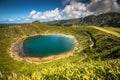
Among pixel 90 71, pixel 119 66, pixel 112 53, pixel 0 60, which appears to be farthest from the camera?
pixel 0 60

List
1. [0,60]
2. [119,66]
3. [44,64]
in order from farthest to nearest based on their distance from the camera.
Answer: [0,60] → [44,64] → [119,66]

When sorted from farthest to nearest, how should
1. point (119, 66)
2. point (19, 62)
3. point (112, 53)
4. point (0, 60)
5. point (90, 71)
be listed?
point (0, 60), point (19, 62), point (112, 53), point (90, 71), point (119, 66)

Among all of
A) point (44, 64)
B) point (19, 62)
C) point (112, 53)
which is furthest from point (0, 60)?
point (112, 53)

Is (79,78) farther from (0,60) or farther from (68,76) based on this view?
(0,60)

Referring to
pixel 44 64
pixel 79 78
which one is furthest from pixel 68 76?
pixel 44 64

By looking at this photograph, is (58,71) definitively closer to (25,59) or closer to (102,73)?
(102,73)

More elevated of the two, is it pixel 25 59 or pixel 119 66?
pixel 119 66

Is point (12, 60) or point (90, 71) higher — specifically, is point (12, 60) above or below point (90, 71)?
below

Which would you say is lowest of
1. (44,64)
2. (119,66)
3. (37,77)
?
(44,64)

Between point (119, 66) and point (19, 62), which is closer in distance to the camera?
point (119, 66)
